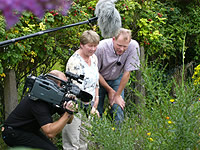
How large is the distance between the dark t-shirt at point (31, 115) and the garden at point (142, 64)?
0.38 metres

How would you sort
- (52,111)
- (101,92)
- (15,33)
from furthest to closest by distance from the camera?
(101,92)
(15,33)
(52,111)

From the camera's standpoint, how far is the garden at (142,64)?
6.44 ft

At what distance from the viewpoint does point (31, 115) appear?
266 cm

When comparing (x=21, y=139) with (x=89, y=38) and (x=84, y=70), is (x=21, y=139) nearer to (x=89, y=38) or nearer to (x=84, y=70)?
(x=84, y=70)

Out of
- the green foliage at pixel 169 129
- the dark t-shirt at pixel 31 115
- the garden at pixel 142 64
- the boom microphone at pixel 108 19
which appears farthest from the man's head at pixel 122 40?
the green foliage at pixel 169 129

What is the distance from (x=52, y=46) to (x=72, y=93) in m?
1.42

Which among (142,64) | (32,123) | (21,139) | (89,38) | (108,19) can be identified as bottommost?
(21,139)

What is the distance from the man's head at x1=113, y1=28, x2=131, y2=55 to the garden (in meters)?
0.31

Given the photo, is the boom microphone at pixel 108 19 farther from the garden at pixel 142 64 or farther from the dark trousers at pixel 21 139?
the dark trousers at pixel 21 139

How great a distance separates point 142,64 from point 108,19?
44 centimetres

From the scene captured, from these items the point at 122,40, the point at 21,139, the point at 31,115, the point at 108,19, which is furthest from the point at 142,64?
the point at 122,40

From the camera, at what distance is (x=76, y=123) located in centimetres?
325

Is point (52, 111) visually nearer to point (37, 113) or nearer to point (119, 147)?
point (37, 113)

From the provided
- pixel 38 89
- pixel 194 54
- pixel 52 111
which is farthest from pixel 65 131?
pixel 194 54
